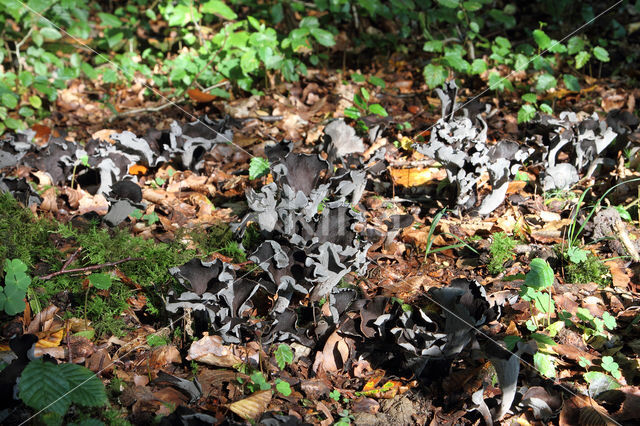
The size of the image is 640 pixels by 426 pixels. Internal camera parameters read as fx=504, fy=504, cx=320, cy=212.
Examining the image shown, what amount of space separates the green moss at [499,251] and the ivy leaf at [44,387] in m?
2.38

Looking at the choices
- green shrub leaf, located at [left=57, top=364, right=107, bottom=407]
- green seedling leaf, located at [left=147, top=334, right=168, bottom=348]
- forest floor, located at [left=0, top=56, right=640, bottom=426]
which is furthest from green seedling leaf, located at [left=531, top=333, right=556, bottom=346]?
green shrub leaf, located at [left=57, top=364, right=107, bottom=407]

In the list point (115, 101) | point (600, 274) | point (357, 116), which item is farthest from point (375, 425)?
point (115, 101)

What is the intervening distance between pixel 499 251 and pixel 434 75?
2.34m

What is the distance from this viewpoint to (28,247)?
10.1ft

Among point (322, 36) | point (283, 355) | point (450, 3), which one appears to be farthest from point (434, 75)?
point (283, 355)

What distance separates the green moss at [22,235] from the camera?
3.00 meters

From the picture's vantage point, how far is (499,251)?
124 inches

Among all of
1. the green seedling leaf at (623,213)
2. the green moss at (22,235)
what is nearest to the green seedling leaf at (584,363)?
the green seedling leaf at (623,213)

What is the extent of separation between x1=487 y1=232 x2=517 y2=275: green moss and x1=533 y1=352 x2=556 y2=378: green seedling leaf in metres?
0.76

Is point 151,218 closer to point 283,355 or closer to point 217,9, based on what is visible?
point 283,355

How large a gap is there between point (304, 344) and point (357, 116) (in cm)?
231

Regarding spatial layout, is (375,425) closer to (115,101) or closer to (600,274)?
(600,274)

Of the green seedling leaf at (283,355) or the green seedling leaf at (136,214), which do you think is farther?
the green seedling leaf at (136,214)

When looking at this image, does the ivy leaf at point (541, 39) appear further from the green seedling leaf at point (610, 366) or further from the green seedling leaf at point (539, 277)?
the green seedling leaf at point (610, 366)
